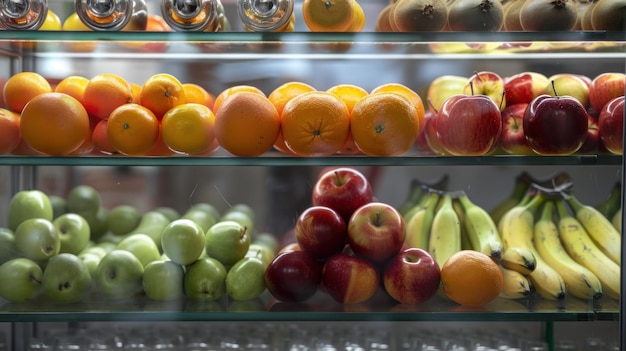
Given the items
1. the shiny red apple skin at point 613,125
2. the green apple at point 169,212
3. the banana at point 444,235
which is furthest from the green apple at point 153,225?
the shiny red apple skin at point 613,125

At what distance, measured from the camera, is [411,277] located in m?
1.43

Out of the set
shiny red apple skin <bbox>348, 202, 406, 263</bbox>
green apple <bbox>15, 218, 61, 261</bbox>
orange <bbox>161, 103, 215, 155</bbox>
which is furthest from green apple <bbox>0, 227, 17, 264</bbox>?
shiny red apple skin <bbox>348, 202, 406, 263</bbox>

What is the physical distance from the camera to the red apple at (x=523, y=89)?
157 centimetres

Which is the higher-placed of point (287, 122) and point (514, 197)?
point (287, 122)

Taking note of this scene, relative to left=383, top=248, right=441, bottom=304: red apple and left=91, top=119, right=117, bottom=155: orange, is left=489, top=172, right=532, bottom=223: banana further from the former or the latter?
left=91, top=119, right=117, bottom=155: orange

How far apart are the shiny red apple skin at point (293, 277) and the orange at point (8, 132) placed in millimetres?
644

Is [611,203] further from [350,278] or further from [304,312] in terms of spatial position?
[304,312]

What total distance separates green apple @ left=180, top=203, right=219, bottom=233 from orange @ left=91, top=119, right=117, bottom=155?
257mm

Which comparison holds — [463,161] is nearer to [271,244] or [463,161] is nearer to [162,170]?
[271,244]

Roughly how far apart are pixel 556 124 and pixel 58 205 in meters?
1.23

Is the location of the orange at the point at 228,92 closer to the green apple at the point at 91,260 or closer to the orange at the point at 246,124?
the orange at the point at 246,124

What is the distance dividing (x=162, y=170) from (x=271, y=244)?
35cm

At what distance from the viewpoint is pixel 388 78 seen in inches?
67.5

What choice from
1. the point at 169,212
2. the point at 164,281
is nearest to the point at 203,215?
the point at 169,212
